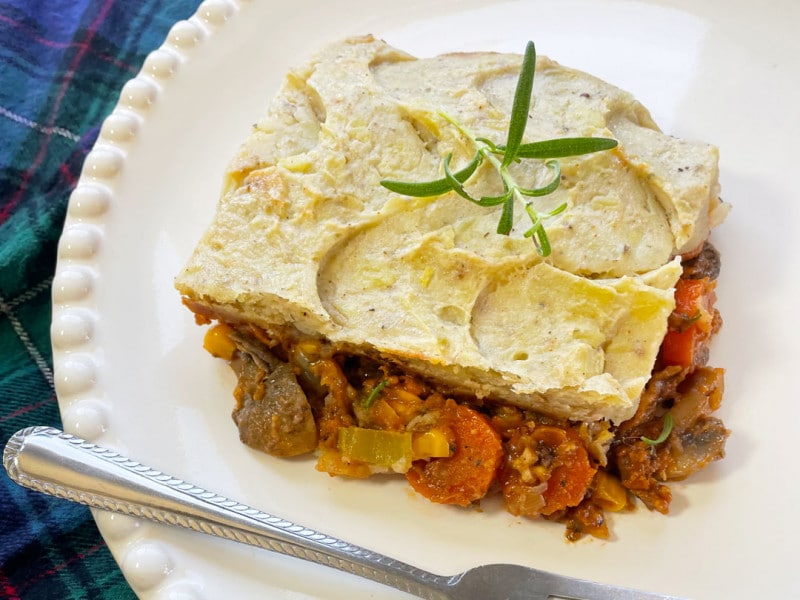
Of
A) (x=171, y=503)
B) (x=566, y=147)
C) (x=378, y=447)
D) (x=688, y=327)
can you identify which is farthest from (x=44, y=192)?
(x=688, y=327)

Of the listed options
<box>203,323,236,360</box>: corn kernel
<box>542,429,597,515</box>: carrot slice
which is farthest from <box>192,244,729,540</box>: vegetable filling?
<box>203,323,236,360</box>: corn kernel

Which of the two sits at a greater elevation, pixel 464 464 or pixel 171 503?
pixel 464 464

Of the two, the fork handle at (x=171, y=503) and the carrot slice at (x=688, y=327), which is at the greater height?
the carrot slice at (x=688, y=327)

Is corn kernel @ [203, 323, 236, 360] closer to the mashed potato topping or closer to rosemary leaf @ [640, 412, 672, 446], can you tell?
the mashed potato topping

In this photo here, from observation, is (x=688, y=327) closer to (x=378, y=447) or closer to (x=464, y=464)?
(x=464, y=464)

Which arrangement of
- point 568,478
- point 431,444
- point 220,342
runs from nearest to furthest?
point 568,478 < point 431,444 < point 220,342

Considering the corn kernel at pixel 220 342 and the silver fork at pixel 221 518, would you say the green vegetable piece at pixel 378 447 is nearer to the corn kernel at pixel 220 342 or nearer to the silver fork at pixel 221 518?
the silver fork at pixel 221 518

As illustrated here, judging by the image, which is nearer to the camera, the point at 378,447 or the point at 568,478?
the point at 568,478

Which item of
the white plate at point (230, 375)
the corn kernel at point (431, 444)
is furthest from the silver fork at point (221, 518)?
the corn kernel at point (431, 444)
